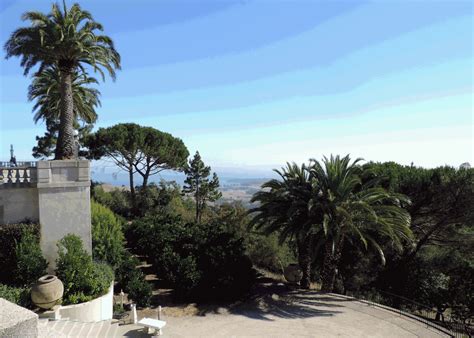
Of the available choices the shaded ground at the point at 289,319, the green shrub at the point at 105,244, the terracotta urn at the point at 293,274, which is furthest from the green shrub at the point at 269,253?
the green shrub at the point at 105,244

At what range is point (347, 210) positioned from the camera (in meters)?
14.5

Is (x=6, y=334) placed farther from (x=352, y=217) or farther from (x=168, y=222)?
(x=168, y=222)

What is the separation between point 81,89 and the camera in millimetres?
Result: 22672

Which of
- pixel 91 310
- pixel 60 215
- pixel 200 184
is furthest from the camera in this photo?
pixel 200 184

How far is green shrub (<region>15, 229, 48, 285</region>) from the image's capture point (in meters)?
11.1

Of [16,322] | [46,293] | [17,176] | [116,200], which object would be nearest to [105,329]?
[46,293]

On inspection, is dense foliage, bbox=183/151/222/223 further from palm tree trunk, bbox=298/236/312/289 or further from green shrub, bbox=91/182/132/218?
palm tree trunk, bbox=298/236/312/289

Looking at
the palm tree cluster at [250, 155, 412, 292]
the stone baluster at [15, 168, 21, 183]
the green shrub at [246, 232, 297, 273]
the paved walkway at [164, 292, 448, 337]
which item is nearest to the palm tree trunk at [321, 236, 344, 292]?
the palm tree cluster at [250, 155, 412, 292]

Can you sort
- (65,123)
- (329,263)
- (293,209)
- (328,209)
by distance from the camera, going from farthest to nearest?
(329,263), (293,209), (328,209), (65,123)

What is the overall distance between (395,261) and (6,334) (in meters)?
19.1

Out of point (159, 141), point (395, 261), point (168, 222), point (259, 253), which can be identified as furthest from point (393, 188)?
point (159, 141)

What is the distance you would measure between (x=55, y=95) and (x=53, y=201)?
13271 mm

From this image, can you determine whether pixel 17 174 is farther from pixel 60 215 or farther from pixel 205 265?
pixel 205 265

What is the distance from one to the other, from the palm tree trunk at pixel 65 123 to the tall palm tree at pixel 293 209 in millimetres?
8671
